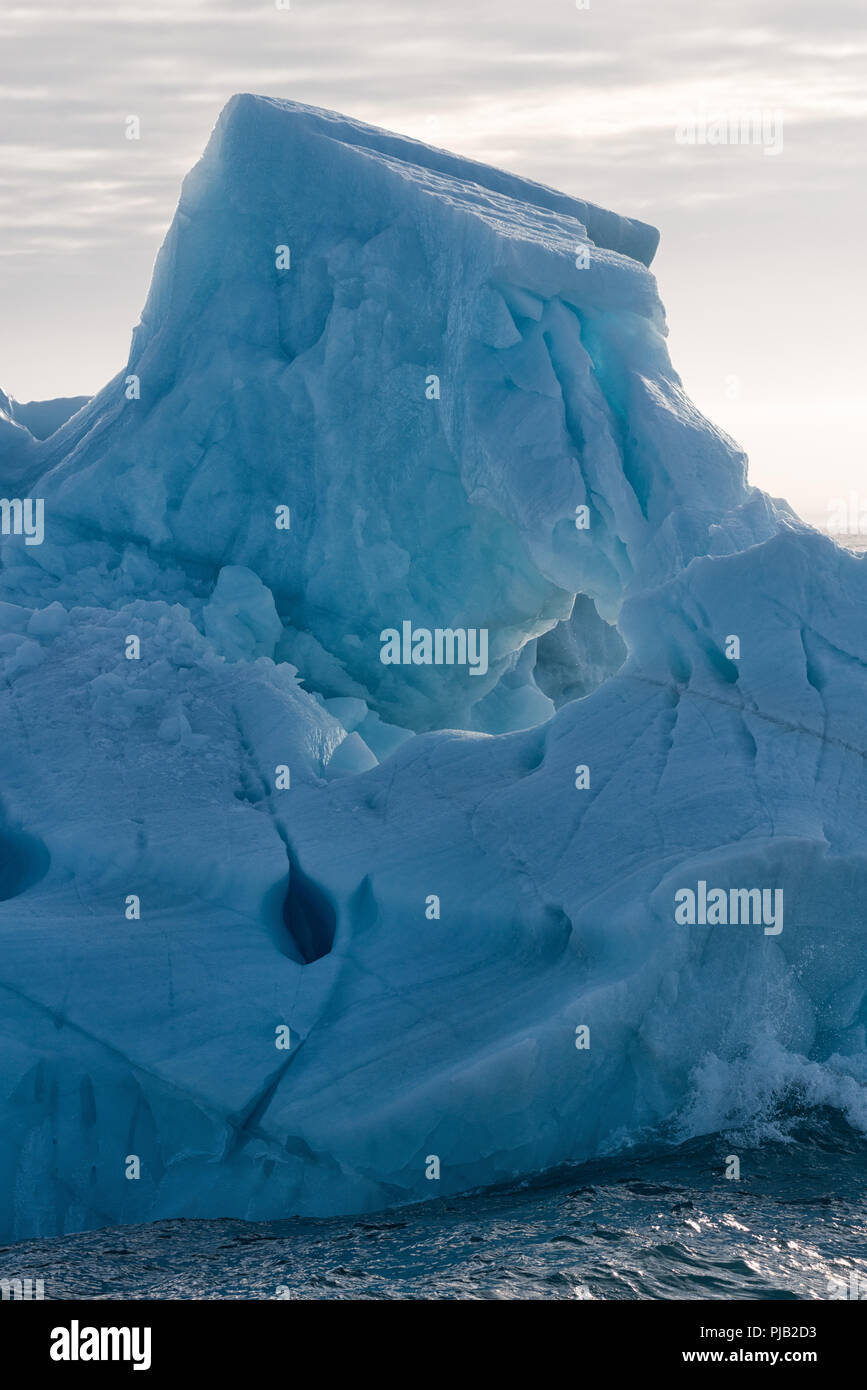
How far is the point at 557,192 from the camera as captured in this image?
42.2ft

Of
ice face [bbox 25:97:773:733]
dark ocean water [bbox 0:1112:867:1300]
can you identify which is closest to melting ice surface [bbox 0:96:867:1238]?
ice face [bbox 25:97:773:733]

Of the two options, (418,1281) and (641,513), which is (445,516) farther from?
(418,1281)

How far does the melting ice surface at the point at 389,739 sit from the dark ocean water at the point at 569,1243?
277 millimetres

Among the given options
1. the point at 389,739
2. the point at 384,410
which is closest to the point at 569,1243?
the point at 389,739

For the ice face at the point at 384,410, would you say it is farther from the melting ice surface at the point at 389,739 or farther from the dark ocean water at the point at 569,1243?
the dark ocean water at the point at 569,1243

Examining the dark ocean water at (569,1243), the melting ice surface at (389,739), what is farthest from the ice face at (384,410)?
the dark ocean water at (569,1243)

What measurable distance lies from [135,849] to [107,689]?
157cm

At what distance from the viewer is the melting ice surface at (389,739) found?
763 centimetres

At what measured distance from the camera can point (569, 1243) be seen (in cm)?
657

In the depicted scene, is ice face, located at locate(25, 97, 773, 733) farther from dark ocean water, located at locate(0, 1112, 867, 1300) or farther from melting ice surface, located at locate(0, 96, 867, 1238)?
dark ocean water, located at locate(0, 1112, 867, 1300)

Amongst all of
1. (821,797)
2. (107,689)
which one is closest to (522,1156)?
(821,797)

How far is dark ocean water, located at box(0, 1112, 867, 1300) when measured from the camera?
6.20 metres

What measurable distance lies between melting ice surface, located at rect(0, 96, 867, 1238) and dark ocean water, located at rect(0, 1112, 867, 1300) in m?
0.28

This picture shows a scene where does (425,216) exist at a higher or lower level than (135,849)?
higher
